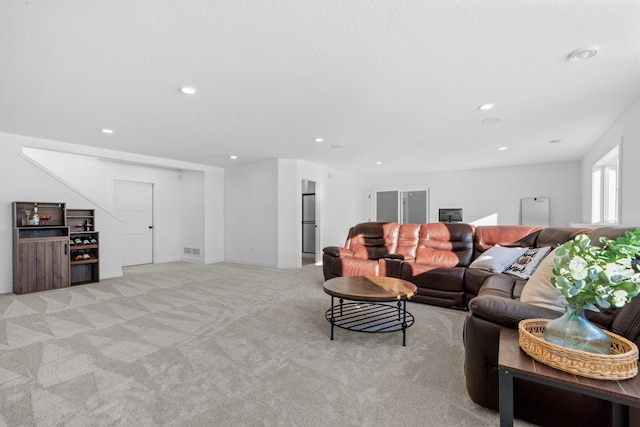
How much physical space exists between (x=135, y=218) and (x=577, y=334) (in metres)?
7.62

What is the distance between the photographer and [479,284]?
3.35m

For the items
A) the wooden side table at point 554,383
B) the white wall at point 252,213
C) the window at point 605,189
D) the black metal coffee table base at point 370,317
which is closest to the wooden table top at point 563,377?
the wooden side table at point 554,383

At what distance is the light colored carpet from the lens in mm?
1681

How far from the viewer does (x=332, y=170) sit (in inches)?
302

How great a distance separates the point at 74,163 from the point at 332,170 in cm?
541

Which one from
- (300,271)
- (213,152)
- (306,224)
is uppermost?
(213,152)

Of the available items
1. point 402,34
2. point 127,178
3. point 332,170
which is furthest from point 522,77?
point 127,178

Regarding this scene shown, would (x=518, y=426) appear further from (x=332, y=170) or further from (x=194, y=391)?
(x=332, y=170)

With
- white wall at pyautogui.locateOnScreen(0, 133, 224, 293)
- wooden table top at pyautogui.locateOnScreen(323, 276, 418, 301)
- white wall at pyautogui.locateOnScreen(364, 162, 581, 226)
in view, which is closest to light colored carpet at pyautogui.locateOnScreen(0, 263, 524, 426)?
wooden table top at pyautogui.locateOnScreen(323, 276, 418, 301)

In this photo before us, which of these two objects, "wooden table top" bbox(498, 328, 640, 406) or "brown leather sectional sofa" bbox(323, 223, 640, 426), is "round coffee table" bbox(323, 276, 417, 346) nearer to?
"brown leather sectional sofa" bbox(323, 223, 640, 426)

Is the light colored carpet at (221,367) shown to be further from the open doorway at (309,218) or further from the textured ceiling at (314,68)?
the open doorway at (309,218)

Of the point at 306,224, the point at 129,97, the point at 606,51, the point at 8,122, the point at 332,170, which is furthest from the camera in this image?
the point at 306,224

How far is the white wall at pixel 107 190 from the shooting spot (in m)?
4.38

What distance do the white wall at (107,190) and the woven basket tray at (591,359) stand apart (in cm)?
630
